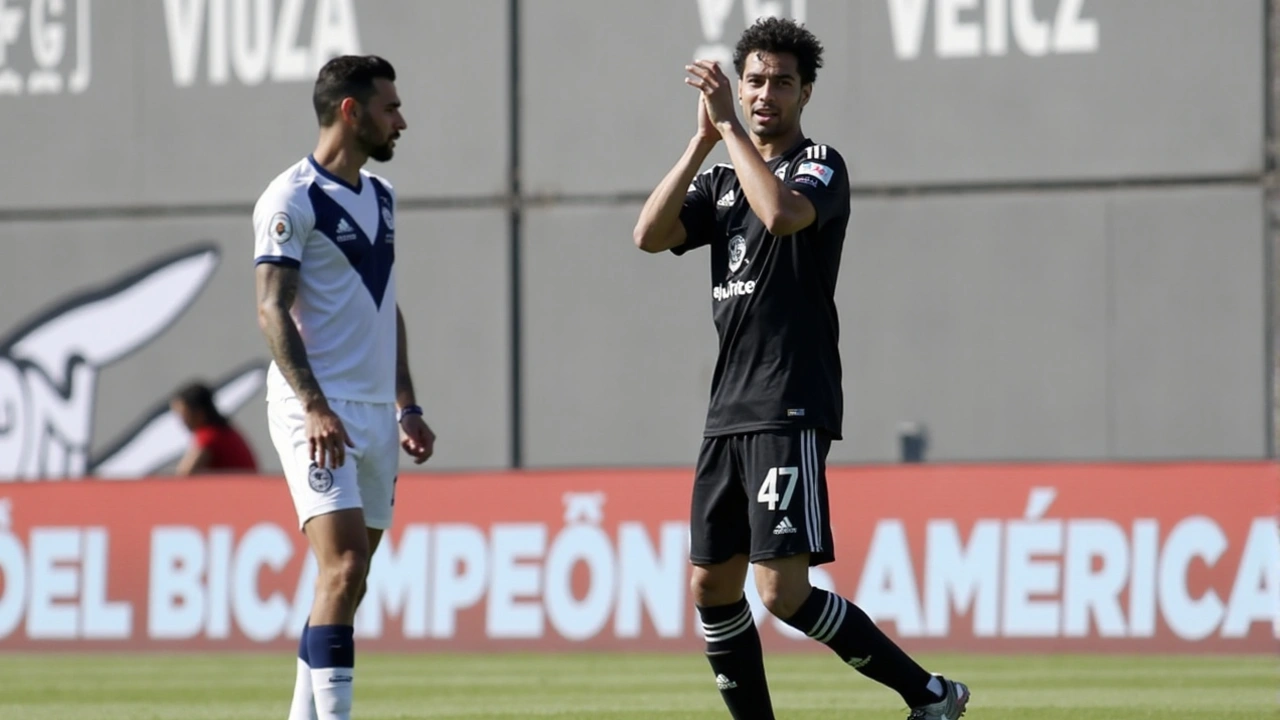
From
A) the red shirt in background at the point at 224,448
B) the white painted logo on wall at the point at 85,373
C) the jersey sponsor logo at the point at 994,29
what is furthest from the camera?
the white painted logo on wall at the point at 85,373

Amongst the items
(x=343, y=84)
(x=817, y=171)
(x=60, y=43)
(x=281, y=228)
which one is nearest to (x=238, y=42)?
(x=60, y=43)

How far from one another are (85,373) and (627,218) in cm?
583

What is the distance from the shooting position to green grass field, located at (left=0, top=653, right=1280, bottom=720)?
33.5ft

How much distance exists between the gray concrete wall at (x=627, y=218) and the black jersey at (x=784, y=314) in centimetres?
1235

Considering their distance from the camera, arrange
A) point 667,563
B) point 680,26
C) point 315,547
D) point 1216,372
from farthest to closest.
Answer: point 680,26 < point 1216,372 < point 667,563 < point 315,547

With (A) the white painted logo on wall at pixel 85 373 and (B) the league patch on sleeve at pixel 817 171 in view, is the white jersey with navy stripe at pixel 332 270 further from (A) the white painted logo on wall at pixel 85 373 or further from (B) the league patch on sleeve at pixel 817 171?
(A) the white painted logo on wall at pixel 85 373

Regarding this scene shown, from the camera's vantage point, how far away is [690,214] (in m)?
7.76

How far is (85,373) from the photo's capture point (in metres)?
22.3

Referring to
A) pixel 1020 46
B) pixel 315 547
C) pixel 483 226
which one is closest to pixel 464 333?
pixel 483 226

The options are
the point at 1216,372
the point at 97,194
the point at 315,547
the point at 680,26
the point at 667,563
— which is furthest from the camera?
the point at 97,194

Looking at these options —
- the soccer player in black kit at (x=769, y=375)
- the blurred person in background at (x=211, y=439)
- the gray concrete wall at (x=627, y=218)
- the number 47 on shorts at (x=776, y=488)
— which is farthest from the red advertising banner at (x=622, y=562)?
the number 47 on shorts at (x=776, y=488)

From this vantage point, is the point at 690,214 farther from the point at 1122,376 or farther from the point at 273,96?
the point at 273,96

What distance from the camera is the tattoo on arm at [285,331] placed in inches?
302

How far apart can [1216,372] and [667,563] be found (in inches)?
276
